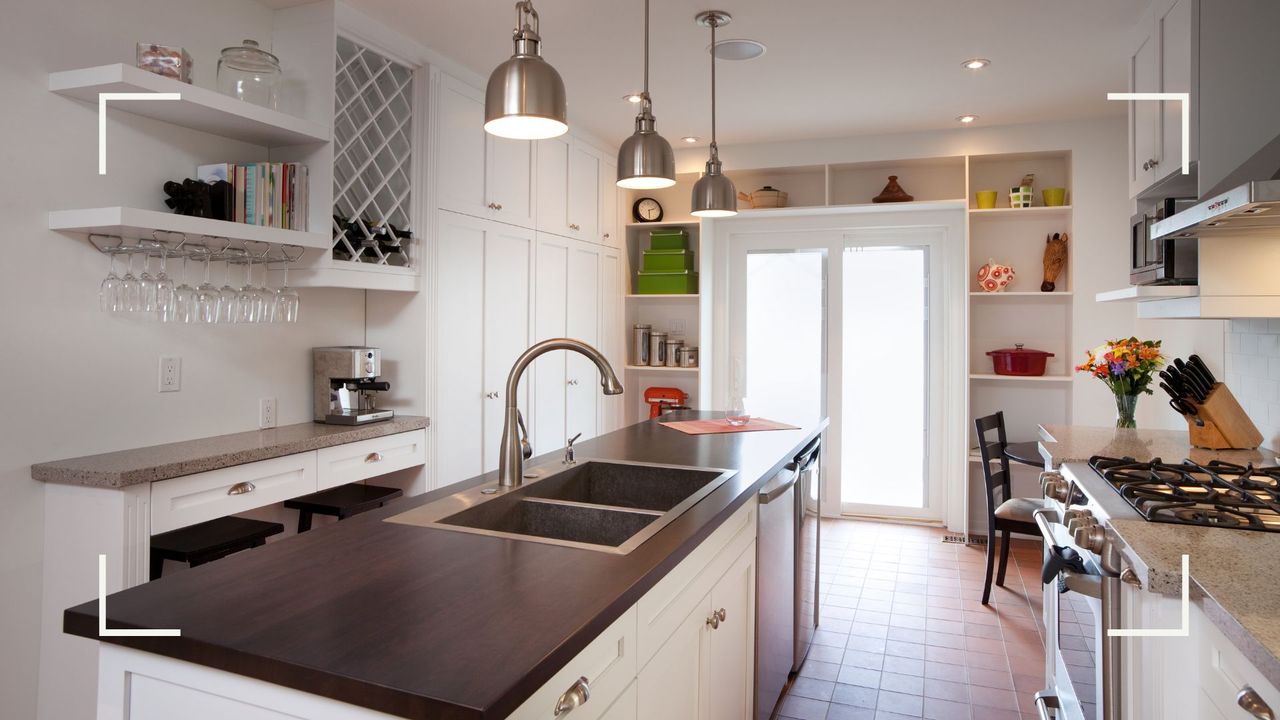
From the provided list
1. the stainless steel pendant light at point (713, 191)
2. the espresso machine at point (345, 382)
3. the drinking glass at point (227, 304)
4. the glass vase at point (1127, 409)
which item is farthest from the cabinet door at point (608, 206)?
the glass vase at point (1127, 409)

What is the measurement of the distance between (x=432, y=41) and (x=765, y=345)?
310 cm

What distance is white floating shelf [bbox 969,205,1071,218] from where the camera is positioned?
4562mm

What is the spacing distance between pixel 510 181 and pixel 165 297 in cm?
191

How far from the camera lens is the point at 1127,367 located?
9.61 feet

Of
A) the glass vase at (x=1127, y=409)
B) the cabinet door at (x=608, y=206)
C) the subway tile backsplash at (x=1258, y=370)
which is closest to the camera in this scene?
the subway tile backsplash at (x=1258, y=370)

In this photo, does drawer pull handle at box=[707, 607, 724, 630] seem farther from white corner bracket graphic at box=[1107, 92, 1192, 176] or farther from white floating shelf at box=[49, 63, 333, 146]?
white floating shelf at box=[49, 63, 333, 146]

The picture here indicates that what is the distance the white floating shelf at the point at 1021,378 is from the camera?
15.0ft

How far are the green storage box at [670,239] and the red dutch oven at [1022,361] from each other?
7.14 feet

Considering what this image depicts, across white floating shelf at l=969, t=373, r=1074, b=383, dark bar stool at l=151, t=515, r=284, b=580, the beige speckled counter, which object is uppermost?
white floating shelf at l=969, t=373, r=1074, b=383

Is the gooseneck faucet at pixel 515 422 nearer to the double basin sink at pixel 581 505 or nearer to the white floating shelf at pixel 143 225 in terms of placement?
the double basin sink at pixel 581 505

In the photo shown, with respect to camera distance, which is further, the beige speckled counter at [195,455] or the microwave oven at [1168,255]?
the microwave oven at [1168,255]

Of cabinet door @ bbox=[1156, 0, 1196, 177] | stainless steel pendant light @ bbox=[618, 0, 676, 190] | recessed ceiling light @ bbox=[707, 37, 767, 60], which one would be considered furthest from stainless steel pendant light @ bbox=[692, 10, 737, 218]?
cabinet door @ bbox=[1156, 0, 1196, 177]

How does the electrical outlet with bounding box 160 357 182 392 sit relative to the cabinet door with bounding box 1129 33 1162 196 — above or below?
below

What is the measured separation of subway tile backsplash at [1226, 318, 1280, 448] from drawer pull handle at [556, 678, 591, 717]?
8.39ft
